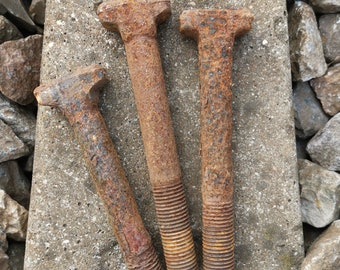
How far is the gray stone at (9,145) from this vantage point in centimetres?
289

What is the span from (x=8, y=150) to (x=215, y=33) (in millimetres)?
1559

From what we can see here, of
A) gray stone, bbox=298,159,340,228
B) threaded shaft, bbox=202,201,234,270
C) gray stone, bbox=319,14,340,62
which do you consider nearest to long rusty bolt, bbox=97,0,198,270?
threaded shaft, bbox=202,201,234,270

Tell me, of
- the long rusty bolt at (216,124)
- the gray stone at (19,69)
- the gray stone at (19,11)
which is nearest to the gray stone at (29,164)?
the gray stone at (19,69)

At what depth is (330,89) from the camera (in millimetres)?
2920

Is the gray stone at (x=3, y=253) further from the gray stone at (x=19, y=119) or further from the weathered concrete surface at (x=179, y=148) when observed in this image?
the gray stone at (x=19, y=119)

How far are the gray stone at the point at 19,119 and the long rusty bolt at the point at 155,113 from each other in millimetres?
1006

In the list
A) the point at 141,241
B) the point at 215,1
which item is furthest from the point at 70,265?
the point at 215,1

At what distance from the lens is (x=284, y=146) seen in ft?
8.73

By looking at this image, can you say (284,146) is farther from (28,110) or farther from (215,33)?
(28,110)

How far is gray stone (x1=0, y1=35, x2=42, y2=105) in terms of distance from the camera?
2.89m

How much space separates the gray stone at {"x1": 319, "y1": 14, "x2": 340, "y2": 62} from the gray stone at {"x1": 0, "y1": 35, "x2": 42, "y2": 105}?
1954mm

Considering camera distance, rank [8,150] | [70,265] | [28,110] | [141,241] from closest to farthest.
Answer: [141,241], [70,265], [8,150], [28,110]

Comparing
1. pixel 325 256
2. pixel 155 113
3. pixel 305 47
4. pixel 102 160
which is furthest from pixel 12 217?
pixel 305 47

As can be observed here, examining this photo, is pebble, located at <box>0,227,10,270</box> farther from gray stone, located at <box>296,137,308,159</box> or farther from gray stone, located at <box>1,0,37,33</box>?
gray stone, located at <box>296,137,308,159</box>
